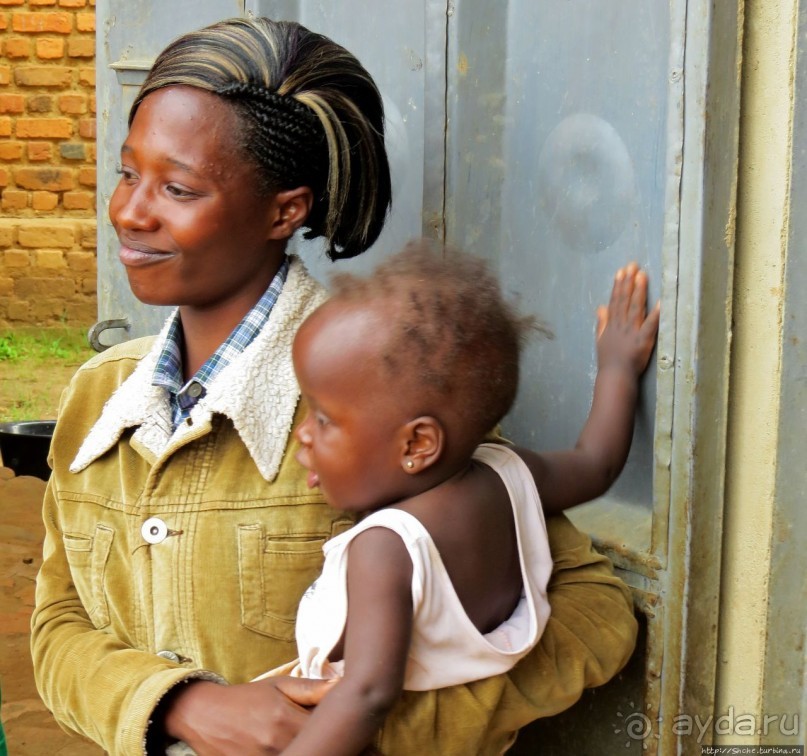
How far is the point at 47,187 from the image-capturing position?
367 inches

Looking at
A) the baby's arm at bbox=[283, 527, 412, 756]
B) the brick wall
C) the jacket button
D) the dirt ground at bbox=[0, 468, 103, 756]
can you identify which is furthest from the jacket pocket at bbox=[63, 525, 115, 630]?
the brick wall

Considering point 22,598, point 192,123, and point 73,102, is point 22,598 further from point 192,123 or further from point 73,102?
point 73,102

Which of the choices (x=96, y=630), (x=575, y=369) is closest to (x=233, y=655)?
(x=96, y=630)

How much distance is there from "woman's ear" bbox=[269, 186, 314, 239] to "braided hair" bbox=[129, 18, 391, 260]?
0.05ft

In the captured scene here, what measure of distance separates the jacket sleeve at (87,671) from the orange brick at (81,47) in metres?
7.75

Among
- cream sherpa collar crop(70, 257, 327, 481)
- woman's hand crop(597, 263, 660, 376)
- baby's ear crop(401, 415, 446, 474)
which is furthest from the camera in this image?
woman's hand crop(597, 263, 660, 376)

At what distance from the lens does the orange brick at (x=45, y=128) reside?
30.3ft

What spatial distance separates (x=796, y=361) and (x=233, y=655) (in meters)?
0.98

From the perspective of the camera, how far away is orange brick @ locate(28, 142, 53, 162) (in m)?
9.27

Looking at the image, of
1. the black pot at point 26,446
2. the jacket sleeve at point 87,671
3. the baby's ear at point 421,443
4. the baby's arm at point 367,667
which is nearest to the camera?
the baby's arm at point 367,667

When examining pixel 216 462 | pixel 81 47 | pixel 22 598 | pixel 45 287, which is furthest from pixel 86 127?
pixel 216 462

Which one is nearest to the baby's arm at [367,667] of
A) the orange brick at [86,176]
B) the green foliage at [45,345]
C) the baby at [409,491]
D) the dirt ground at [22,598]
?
the baby at [409,491]

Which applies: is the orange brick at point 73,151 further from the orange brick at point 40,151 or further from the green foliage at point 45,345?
the green foliage at point 45,345

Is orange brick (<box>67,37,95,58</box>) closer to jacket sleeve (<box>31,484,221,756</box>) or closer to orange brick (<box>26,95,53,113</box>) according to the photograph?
orange brick (<box>26,95,53,113</box>)
